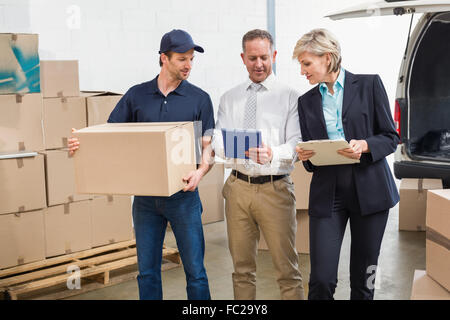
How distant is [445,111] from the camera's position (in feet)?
15.3

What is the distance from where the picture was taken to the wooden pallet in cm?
321

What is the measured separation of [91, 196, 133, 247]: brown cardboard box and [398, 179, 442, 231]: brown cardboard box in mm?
2054

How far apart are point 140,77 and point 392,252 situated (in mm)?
2327

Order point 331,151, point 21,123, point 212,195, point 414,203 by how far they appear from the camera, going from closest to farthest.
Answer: point 331,151, point 21,123, point 414,203, point 212,195

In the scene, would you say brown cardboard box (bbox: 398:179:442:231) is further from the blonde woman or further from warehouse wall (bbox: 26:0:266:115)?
the blonde woman

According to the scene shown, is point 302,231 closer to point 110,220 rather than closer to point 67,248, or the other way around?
point 110,220

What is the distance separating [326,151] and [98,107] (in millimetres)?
1980

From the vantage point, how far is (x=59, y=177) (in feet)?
11.7

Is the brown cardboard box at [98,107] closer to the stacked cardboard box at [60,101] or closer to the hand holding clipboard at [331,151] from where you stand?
the stacked cardboard box at [60,101]

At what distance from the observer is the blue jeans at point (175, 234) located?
2439 millimetres

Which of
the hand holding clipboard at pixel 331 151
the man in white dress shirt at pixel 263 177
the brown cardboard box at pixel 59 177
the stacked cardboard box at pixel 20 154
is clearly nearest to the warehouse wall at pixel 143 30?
the stacked cardboard box at pixel 20 154

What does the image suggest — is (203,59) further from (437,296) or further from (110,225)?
(437,296)

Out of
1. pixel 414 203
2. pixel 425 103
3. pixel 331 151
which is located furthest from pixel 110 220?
pixel 425 103

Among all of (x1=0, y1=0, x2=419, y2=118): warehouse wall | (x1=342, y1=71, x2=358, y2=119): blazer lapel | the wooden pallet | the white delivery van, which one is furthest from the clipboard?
the white delivery van
